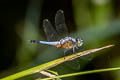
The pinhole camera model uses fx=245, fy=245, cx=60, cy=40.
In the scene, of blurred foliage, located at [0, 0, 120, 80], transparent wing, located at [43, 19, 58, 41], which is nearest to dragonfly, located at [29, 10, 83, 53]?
transparent wing, located at [43, 19, 58, 41]

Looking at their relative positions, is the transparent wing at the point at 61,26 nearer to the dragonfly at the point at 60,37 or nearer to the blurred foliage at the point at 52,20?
the dragonfly at the point at 60,37

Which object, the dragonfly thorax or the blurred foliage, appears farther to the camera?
the blurred foliage

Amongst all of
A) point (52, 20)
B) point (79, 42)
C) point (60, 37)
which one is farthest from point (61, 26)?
point (52, 20)

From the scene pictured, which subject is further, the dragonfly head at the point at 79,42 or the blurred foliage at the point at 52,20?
the blurred foliage at the point at 52,20

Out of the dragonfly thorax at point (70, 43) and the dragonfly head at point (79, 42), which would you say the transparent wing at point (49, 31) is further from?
the dragonfly head at point (79, 42)

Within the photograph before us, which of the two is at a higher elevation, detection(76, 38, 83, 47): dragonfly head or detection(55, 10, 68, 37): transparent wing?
detection(55, 10, 68, 37): transparent wing

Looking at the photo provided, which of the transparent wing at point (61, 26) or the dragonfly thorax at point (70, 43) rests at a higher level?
the transparent wing at point (61, 26)

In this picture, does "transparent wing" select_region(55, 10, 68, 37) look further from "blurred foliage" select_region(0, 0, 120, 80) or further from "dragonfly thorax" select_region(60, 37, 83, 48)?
"blurred foliage" select_region(0, 0, 120, 80)

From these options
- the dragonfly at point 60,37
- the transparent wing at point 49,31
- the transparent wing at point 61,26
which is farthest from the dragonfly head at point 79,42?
the transparent wing at point 49,31
